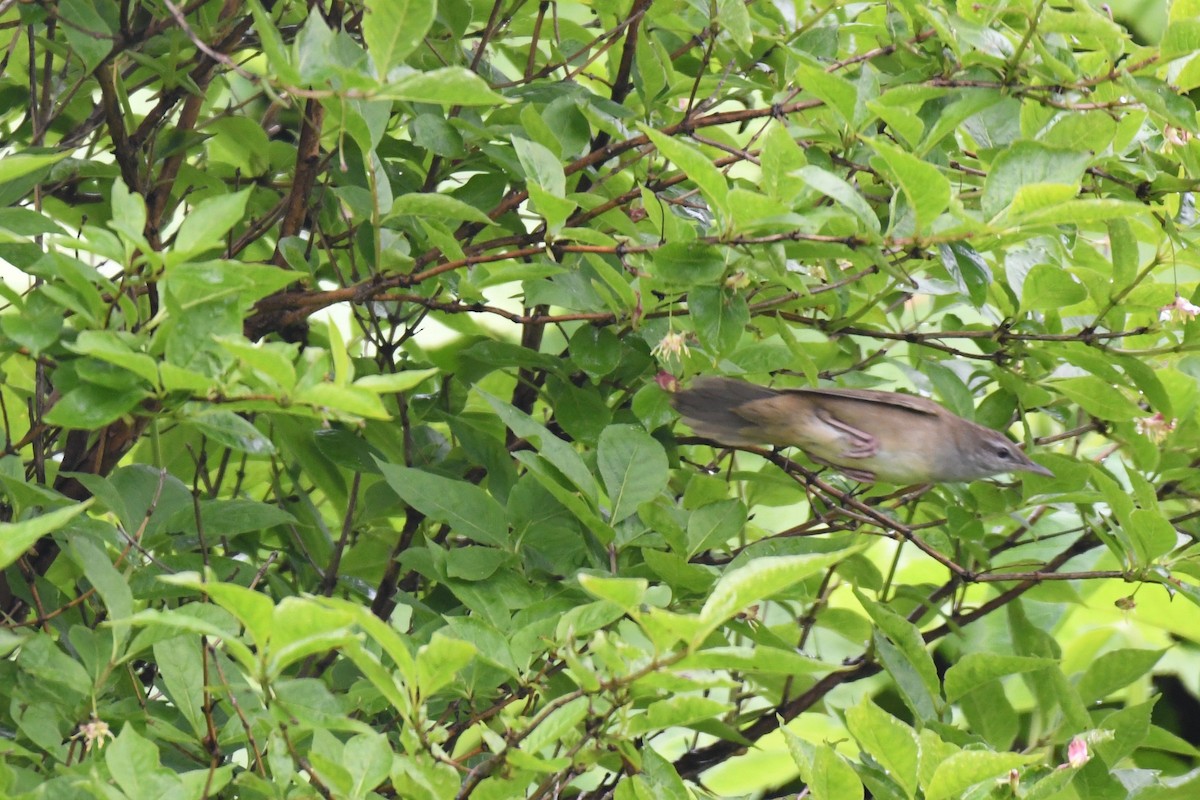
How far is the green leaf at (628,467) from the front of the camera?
66.2 inches

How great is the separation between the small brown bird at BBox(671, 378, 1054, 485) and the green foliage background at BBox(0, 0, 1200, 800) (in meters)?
0.05

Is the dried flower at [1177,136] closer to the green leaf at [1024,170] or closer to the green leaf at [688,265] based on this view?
the green leaf at [1024,170]

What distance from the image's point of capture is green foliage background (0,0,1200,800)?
128cm

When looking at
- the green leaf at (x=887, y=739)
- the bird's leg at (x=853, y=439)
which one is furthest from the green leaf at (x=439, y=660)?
the bird's leg at (x=853, y=439)

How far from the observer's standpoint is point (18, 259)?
5.10 ft

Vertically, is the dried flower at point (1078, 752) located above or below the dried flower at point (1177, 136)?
below

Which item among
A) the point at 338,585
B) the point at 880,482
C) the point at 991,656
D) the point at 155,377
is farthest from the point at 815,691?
the point at 155,377

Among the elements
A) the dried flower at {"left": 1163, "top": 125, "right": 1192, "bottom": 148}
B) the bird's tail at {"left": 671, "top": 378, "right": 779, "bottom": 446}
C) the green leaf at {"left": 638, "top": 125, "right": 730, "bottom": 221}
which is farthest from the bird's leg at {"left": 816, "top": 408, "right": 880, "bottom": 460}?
the green leaf at {"left": 638, "top": 125, "right": 730, "bottom": 221}

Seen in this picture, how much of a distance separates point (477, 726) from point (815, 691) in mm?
1069

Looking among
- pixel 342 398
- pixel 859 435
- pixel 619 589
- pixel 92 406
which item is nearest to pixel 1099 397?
pixel 859 435

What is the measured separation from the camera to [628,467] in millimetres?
1704

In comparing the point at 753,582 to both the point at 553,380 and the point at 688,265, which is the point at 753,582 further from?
the point at 553,380

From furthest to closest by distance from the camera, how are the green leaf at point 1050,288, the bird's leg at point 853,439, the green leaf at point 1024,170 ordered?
the bird's leg at point 853,439 < the green leaf at point 1050,288 < the green leaf at point 1024,170

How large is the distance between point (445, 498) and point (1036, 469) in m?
0.95
